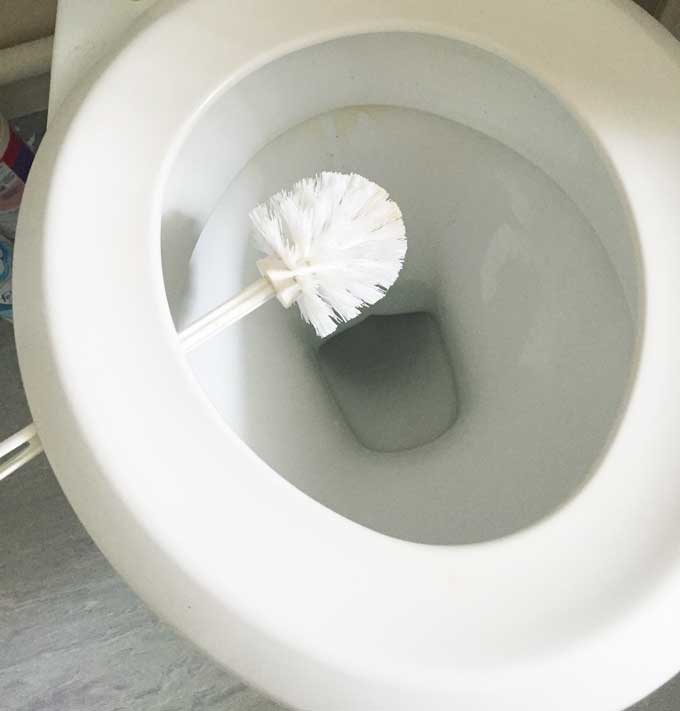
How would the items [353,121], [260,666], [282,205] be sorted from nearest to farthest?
[260,666], [282,205], [353,121]

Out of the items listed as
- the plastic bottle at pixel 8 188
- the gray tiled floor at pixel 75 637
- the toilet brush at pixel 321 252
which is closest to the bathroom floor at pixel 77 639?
the gray tiled floor at pixel 75 637

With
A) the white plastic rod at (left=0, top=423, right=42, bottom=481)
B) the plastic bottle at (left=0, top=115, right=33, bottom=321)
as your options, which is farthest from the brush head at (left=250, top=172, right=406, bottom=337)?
the plastic bottle at (left=0, top=115, right=33, bottom=321)

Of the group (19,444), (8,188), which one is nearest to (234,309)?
(19,444)

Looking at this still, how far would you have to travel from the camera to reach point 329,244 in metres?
0.48

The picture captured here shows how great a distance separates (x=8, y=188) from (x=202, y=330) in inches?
18.3

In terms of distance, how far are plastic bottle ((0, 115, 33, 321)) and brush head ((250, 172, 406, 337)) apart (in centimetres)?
41

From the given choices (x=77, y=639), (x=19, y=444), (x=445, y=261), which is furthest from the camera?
(x=77, y=639)

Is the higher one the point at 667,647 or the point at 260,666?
the point at 260,666

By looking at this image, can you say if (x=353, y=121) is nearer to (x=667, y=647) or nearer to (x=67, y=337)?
(x=67, y=337)

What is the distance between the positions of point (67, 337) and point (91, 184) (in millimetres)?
94

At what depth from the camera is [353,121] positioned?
0.61 metres

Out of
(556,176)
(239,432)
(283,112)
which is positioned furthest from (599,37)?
(239,432)

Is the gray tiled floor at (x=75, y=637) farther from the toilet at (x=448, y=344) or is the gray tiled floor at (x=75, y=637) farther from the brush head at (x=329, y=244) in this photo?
the brush head at (x=329, y=244)

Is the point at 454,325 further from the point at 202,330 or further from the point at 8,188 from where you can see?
the point at 8,188
